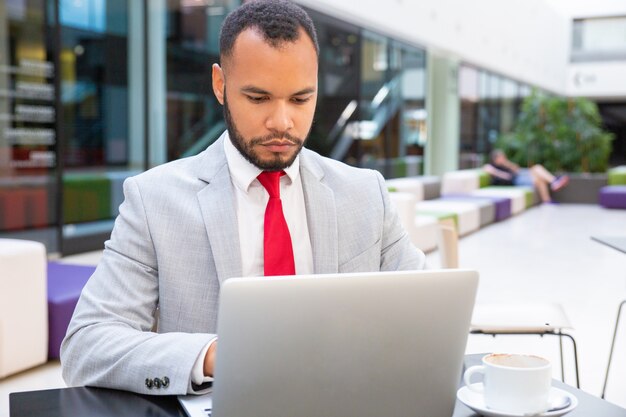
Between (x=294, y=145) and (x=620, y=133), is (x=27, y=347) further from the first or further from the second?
(x=620, y=133)

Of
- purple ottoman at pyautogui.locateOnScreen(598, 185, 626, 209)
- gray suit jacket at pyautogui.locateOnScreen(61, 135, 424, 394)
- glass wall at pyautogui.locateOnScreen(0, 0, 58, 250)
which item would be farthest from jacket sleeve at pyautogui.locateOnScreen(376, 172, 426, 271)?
purple ottoman at pyautogui.locateOnScreen(598, 185, 626, 209)

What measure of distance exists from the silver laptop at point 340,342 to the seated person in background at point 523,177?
558 inches

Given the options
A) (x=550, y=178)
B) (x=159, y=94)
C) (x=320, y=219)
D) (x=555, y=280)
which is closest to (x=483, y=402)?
(x=320, y=219)

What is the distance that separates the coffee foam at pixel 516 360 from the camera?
1.16 m

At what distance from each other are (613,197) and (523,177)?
200 cm

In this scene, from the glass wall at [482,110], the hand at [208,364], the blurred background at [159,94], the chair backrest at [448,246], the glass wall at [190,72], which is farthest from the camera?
the glass wall at [482,110]

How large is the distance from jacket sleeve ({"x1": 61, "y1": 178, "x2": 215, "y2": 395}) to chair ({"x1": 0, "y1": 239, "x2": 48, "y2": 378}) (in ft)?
7.95

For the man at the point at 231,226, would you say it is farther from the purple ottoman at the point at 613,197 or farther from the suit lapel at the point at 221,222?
the purple ottoman at the point at 613,197

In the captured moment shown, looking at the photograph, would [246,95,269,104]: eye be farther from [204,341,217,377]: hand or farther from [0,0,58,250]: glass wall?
[0,0,58,250]: glass wall

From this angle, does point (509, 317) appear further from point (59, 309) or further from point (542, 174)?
point (542, 174)

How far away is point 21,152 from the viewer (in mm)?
6660

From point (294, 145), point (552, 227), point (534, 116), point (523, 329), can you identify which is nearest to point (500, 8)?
point (534, 116)

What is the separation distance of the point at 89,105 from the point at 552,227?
Result: 23.4ft

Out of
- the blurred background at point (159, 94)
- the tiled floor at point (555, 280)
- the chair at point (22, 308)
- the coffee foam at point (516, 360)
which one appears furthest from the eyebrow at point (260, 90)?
the chair at point (22, 308)
